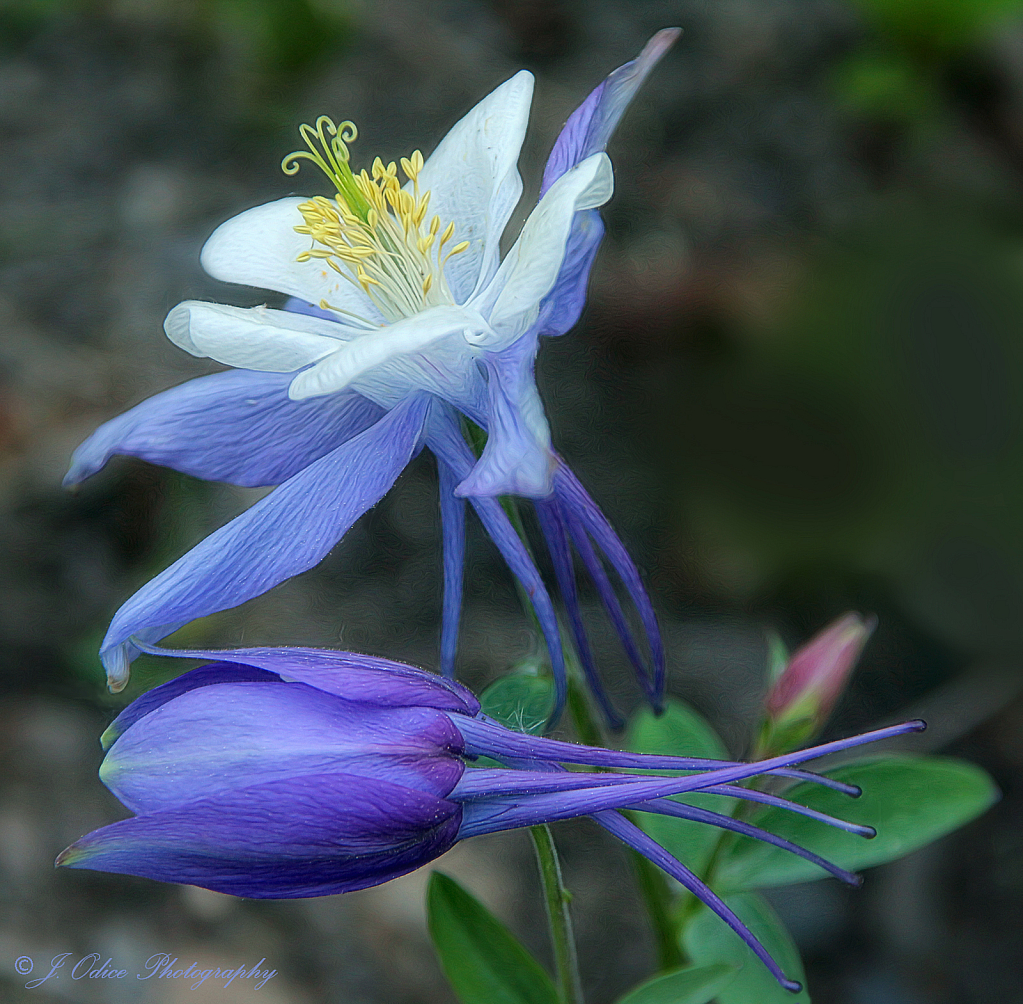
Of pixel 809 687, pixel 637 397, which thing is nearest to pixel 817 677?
pixel 809 687

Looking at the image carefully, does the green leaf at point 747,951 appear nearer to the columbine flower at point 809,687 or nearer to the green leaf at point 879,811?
the green leaf at point 879,811

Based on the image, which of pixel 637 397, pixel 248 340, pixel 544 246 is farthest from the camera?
pixel 637 397

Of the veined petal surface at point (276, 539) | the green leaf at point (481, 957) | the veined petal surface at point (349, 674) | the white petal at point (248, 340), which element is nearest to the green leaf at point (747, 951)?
the green leaf at point (481, 957)

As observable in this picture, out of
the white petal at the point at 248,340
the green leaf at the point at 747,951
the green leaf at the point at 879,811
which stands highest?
the white petal at the point at 248,340

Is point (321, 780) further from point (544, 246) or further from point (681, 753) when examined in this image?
point (681, 753)

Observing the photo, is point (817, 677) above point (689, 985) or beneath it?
above

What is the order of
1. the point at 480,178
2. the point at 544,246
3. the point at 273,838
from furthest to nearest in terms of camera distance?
A: the point at 480,178, the point at 544,246, the point at 273,838

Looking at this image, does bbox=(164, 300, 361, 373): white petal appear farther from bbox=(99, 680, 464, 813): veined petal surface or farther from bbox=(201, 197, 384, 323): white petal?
bbox=(99, 680, 464, 813): veined petal surface
